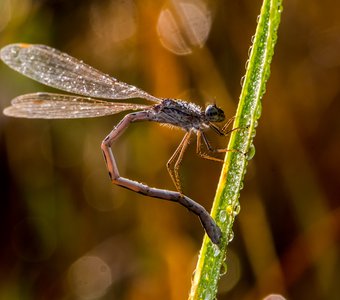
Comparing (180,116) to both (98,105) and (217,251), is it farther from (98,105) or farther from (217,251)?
(217,251)

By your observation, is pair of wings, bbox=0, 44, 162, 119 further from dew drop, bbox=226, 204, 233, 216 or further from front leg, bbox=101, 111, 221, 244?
dew drop, bbox=226, 204, 233, 216

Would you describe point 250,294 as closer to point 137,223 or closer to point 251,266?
→ point 251,266

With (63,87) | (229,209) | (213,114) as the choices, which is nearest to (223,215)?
(229,209)

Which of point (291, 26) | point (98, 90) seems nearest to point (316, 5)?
point (291, 26)

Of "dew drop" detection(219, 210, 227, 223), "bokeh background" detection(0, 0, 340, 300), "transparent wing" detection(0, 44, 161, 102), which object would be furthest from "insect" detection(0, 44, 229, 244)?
"bokeh background" detection(0, 0, 340, 300)

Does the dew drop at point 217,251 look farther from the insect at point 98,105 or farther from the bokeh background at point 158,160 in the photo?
the bokeh background at point 158,160

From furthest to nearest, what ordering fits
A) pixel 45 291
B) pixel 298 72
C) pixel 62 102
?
pixel 298 72, pixel 45 291, pixel 62 102

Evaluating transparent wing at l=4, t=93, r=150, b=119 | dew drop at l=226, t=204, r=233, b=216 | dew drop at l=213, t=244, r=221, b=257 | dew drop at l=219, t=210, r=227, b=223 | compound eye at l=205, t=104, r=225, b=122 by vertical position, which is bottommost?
dew drop at l=213, t=244, r=221, b=257
